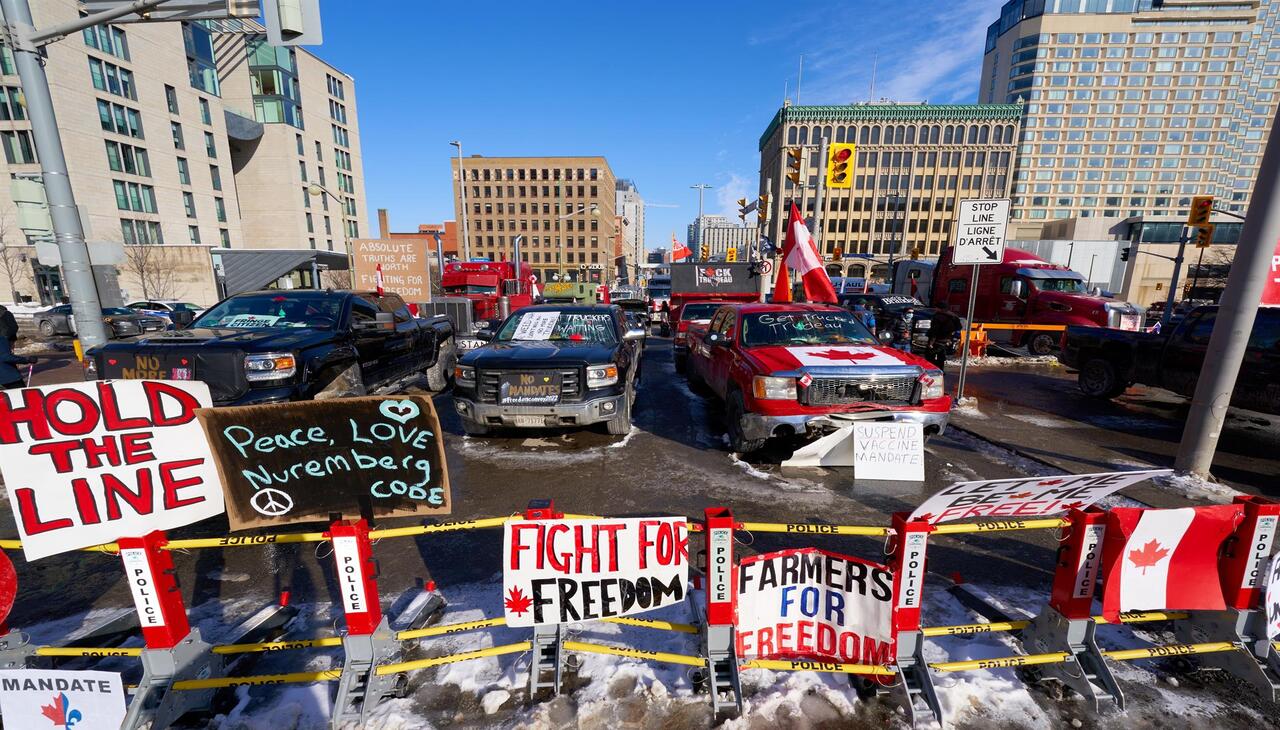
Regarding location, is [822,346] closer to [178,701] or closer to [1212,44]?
[178,701]

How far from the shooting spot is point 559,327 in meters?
6.86

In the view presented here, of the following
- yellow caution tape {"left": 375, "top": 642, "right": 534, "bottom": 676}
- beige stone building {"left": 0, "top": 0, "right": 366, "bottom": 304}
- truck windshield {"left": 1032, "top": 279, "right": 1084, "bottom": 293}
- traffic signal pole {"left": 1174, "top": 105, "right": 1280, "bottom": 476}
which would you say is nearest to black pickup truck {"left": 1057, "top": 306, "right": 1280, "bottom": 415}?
traffic signal pole {"left": 1174, "top": 105, "right": 1280, "bottom": 476}

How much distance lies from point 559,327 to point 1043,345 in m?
14.1

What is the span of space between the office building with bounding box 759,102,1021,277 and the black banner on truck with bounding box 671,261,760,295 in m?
51.9

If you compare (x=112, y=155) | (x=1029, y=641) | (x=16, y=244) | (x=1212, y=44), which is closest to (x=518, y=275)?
(x=1029, y=641)

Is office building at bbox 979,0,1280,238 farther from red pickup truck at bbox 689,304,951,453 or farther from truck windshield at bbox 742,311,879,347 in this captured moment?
red pickup truck at bbox 689,304,951,453

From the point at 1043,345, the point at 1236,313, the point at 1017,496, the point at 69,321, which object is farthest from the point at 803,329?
the point at 69,321

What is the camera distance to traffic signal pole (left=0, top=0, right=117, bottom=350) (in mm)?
5910

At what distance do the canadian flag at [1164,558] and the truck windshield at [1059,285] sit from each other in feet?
48.3

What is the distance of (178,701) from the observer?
7.71 feet

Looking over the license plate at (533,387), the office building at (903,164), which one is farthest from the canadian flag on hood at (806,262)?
the office building at (903,164)

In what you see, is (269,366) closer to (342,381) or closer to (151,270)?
(342,381)

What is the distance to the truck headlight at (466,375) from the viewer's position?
576 centimetres

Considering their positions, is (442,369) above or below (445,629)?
below
